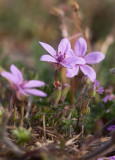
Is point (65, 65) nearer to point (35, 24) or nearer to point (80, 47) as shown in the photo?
point (80, 47)

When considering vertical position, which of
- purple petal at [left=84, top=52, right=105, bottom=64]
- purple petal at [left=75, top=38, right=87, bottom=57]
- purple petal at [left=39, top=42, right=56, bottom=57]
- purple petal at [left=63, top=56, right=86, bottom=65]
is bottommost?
purple petal at [left=63, top=56, right=86, bottom=65]

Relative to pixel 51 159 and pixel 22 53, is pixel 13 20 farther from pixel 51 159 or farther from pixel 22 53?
pixel 51 159

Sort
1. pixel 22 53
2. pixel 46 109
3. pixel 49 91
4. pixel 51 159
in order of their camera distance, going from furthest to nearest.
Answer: pixel 22 53 < pixel 49 91 < pixel 46 109 < pixel 51 159

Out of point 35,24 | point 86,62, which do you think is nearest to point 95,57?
point 86,62

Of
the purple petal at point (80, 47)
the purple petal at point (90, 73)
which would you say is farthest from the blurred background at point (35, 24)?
the purple petal at point (90, 73)

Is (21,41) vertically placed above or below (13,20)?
below

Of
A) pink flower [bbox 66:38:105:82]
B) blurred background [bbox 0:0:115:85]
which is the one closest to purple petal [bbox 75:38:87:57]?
pink flower [bbox 66:38:105:82]

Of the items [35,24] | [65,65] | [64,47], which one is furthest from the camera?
[35,24]

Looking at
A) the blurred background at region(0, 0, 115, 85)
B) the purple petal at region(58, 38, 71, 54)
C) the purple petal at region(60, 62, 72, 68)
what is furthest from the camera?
the blurred background at region(0, 0, 115, 85)

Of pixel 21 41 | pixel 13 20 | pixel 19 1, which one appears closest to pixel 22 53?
pixel 21 41

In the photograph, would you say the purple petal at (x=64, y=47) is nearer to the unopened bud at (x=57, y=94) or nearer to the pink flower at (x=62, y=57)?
the pink flower at (x=62, y=57)

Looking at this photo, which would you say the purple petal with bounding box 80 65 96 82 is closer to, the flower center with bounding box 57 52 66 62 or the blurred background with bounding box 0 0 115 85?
the flower center with bounding box 57 52 66 62
